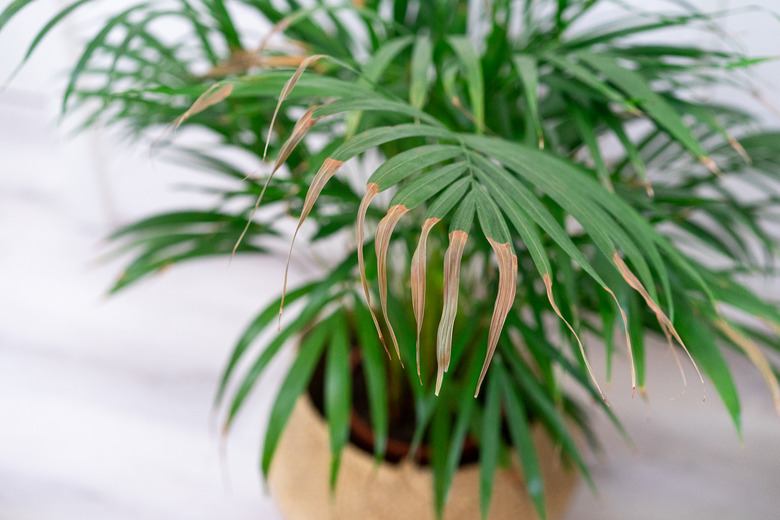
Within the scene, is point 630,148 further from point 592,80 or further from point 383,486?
point 383,486

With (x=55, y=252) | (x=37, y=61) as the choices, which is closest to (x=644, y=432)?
(x=55, y=252)

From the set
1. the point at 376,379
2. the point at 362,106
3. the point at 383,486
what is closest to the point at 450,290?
the point at 362,106

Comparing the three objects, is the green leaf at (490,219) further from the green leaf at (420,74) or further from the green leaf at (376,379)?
the green leaf at (376,379)

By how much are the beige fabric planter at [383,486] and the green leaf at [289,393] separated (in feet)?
0.45

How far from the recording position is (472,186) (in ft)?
1.04

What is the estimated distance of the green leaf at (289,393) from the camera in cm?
57

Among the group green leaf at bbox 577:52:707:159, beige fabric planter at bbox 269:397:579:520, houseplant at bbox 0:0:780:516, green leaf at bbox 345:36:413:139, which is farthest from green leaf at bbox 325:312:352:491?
green leaf at bbox 577:52:707:159

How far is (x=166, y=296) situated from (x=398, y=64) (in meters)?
0.88

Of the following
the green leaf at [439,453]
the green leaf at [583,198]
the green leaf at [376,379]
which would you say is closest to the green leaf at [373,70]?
the green leaf at [583,198]

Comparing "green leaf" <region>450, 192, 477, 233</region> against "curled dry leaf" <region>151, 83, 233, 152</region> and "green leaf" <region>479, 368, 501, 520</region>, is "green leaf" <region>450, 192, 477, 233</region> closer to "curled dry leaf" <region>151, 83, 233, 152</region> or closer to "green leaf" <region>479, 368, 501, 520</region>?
"curled dry leaf" <region>151, 83, 233, 152</region>

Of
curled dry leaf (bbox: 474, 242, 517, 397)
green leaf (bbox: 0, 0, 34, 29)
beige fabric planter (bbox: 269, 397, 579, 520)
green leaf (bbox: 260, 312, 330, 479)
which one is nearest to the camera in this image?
curled dry leaf (bbox: 474, 242, 517, 397)

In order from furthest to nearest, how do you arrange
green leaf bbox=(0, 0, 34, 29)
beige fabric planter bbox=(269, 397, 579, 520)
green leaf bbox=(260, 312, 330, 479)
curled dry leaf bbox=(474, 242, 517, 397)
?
beige fabric planter bbox=(269, 397, 579, 520)
green leaf bbox=(260, 312, 330, 479)
green leaf bbox=(0, 0, 34, 29)
curled dry leaf bbox=(474, 242, 517, 397)

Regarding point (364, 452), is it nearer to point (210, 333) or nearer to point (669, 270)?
point (669, 270)

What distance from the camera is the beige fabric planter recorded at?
2.32 feet
